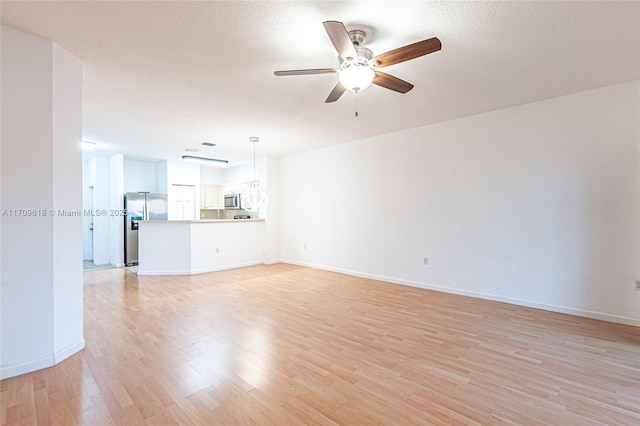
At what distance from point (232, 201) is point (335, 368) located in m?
6.52

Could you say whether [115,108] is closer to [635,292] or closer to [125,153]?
[125,153]

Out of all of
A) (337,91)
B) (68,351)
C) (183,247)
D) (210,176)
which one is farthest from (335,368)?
(210,176)

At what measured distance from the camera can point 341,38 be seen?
1878mm

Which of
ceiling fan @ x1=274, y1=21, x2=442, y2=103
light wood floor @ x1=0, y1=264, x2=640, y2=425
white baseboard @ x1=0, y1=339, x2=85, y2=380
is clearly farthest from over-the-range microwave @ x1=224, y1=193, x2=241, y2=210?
ceiling fan @ x1=274, y1=21, x2=442, y2=103

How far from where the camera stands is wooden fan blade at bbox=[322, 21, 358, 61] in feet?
5.67

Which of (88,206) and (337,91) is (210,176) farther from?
(337,91)

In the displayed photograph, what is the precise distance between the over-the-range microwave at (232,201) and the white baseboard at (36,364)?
5.67 metres

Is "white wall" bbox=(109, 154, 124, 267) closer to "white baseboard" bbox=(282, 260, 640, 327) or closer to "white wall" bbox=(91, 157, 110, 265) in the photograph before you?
"white wall" bbox=(91, 157, 110, 265)

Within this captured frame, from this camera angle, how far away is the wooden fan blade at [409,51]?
192cm

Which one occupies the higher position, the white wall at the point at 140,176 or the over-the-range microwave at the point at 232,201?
the white wall at the point at 140,176

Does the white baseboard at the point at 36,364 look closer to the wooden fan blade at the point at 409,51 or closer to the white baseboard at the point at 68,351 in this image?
the white baseboard at the point at 68,351

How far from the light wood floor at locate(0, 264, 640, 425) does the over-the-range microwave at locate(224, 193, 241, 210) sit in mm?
4360

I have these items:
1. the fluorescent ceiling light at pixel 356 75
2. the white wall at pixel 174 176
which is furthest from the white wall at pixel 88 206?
the fluorescent ceiling light at pixel 356 75

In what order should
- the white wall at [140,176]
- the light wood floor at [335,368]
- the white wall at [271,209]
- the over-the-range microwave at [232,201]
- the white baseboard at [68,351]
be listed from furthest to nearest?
1. the over-the-range microwave at [232,201]
2. the white wall at [140,176]
3. the white wall at [271,209]
4. the white baseboard at [68,351]
5. the light wood floor at [335,368]
